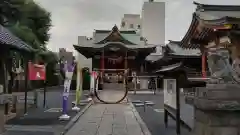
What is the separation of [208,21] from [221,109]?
8.36m

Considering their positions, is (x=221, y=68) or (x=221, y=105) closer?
(x=221, y=105)

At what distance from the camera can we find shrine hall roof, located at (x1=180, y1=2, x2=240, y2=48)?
12.9 m

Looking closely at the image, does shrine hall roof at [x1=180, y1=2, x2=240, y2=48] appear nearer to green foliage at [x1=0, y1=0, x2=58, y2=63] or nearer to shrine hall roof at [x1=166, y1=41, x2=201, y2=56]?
green foliage at [x1=0, y1=0, x2=58, y2=63]

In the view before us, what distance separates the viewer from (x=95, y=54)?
1455 inches

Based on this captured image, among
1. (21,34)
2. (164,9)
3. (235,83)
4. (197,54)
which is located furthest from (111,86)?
(235,83)

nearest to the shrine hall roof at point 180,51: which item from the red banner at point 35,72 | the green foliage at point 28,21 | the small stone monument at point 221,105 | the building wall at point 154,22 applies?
the green foliage at point 28,21

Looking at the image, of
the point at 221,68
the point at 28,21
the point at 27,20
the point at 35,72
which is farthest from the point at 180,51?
the point at 221,68

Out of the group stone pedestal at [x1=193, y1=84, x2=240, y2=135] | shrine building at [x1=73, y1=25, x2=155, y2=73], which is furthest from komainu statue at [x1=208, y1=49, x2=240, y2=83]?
shrine building at [x1=73, y1=25, x2=155, y2=73]

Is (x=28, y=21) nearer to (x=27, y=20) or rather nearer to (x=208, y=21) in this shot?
(x=27, y=20)

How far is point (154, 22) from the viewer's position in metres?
51.5

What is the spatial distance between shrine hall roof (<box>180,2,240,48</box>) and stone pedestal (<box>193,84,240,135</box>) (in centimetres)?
733

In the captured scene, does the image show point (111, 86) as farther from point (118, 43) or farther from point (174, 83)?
point (174, 83)

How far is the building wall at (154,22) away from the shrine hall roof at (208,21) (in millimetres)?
32456

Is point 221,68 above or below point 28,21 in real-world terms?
below
